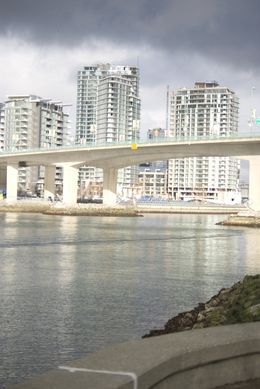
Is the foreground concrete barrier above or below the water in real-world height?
above

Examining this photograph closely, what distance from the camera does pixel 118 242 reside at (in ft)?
165

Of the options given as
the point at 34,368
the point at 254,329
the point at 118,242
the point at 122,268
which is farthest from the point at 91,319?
the point at 118,242

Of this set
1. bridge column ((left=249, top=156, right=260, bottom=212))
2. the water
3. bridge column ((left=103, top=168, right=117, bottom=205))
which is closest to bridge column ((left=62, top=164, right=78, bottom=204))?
bridge column ((left=103, top=168, right=117, bottom=205))

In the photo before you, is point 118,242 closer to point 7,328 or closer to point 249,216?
point 7,328

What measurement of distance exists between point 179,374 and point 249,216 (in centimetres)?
8737

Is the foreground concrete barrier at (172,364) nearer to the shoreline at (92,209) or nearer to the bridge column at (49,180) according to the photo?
the shoreline at (92,209)

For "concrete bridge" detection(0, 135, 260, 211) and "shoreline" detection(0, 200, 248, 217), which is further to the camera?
"shoreline" detection(0, 200, 248, 217)

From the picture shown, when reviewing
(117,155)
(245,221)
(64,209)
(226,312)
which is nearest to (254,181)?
(245,221)

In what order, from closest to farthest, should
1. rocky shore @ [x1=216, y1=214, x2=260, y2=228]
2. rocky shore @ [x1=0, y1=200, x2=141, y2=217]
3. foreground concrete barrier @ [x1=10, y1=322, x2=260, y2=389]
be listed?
foreground concrete barrier @ [x1=10, y1=322, x2=260, y2=389]
rocky shore @ [x1=216, y1=214, x2=260, y2=228]
rocky shore @ [x1=0, y1=200, x2=141, y2=217]

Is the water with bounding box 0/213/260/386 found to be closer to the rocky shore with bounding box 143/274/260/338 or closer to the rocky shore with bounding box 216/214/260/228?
the rocky shore with bounding box 143/274/260/338

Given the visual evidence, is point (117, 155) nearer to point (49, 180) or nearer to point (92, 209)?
point (92, 209)

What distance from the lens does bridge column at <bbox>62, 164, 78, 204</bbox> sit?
115 m

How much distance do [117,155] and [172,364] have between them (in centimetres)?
10115

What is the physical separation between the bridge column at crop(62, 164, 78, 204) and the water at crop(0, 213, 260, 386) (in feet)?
222
